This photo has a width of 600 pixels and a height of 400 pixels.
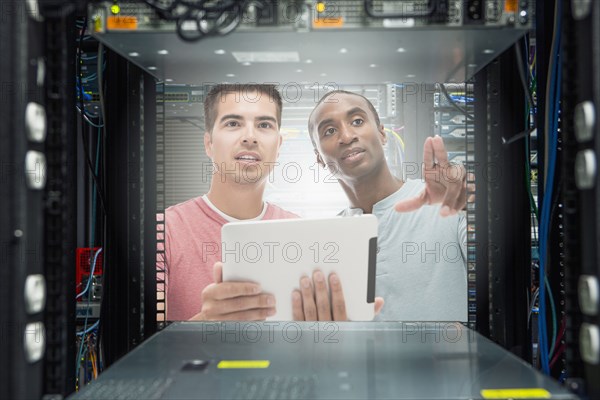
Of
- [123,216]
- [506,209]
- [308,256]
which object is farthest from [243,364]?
[506,209]

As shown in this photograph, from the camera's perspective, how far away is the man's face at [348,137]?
4.68 feet

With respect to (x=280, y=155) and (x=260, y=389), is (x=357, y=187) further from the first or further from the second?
(x=260, y=389)

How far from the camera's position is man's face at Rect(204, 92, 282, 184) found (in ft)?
4.71

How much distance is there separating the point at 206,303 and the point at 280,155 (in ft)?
1.52

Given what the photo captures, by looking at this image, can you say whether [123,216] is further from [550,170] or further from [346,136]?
[550,170]

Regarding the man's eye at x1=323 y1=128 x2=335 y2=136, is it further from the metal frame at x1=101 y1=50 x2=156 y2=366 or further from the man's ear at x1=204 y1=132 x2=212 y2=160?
the metal frame at x1=101 y1=50 x2=156 y2=366

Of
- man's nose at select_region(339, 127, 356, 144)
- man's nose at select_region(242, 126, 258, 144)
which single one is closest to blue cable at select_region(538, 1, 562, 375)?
man's nose at select_region(339, 127, 356, 144)

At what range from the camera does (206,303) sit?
1.38 meters

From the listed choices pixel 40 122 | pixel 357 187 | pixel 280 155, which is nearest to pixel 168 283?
pixel 280 155

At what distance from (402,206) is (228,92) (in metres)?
0.60

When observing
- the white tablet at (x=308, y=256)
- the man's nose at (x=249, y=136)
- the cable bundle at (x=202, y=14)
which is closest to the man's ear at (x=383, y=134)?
the white tablet at (x=308, y=256)

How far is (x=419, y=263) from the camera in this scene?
A: 1.40 m

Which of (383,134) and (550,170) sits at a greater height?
(383,134)

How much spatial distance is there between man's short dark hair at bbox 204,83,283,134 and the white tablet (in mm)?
318
